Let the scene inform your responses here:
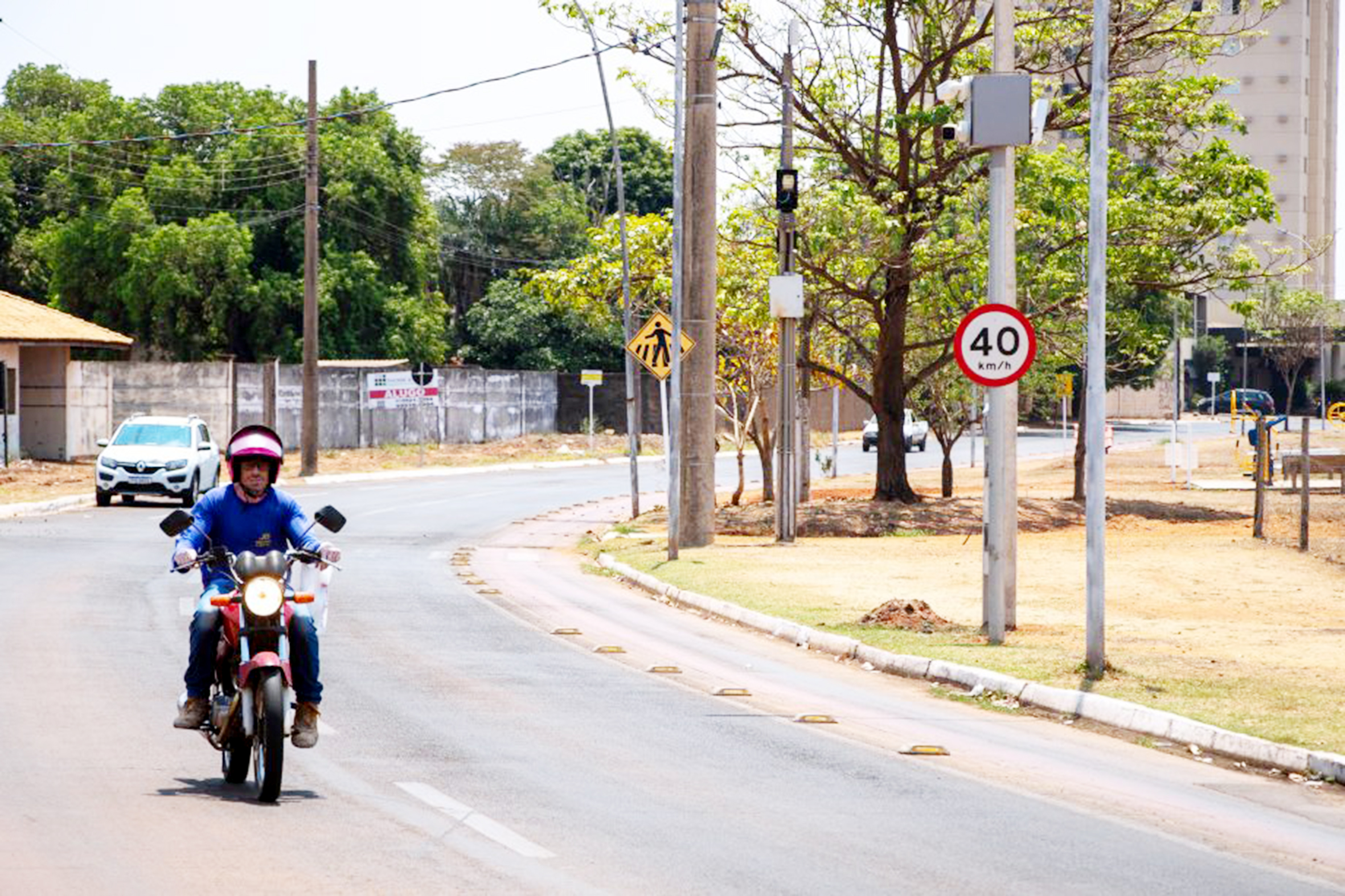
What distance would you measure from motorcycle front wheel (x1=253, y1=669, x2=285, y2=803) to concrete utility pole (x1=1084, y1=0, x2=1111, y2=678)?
22.3 ft

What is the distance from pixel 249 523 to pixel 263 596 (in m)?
0.81

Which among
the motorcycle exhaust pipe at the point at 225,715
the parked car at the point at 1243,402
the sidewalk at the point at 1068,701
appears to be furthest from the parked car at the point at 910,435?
the motorcycle exhaust pipe at the point at 225,715

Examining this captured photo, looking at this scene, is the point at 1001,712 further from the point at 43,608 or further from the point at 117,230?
the point at 117,230

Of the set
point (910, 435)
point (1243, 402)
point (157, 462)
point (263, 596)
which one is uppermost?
point (1243, 402)

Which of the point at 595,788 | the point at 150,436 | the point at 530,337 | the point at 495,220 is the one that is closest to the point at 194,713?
the point at 595,788

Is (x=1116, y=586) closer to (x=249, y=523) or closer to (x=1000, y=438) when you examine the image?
(x=1000, y=438)

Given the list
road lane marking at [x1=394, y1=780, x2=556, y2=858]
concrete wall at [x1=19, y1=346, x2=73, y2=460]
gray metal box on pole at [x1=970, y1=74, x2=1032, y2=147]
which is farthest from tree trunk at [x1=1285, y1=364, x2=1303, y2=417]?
road lane marking at [x1=394, y1=780, x2=556, y2=858]

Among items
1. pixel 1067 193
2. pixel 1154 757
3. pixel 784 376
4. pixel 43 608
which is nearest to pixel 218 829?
pixel 1154 757

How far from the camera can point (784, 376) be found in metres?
28.8

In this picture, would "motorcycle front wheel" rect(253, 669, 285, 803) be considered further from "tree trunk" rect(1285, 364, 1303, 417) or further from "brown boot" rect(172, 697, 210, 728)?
"tree trunk" rect(1285, 364, 1303, 417)

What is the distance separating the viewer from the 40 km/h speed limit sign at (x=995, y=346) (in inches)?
622

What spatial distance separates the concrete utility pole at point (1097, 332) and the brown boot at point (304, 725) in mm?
6448

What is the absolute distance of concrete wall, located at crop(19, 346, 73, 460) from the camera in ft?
160

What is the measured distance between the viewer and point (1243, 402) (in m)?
102
